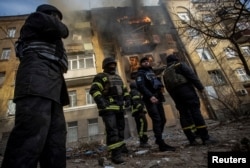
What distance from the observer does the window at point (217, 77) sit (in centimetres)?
2181

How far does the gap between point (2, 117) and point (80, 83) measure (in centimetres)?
771

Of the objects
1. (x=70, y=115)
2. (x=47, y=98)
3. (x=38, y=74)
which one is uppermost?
(x=70, y=115)

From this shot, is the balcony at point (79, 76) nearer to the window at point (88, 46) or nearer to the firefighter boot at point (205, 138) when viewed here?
the window at point (88, 46)

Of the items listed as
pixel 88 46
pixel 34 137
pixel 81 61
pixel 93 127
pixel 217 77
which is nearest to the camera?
pixel 34 137

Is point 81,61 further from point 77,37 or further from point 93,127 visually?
point 93,127

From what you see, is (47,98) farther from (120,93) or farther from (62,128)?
(120,93)

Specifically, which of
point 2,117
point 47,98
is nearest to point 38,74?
point 47,98

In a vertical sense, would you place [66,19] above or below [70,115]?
above

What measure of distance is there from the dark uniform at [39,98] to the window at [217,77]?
870 inches

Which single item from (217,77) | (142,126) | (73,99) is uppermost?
(217,77)

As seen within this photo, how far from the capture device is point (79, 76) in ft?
64.7

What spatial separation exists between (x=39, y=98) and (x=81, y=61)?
67.1 ft

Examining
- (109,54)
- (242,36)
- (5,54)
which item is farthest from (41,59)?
→ (5,54)

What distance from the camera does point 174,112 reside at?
19.4 m
